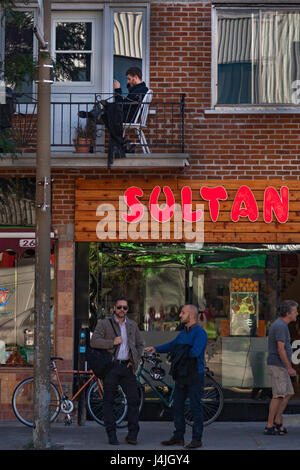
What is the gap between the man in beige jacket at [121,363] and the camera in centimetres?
1045

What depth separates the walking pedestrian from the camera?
36.9 ft

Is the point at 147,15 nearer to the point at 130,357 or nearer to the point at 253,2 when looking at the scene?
the point at 253,2

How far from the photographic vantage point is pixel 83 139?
12.6 metres

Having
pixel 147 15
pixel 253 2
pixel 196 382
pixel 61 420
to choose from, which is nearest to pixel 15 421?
pixel 61 420

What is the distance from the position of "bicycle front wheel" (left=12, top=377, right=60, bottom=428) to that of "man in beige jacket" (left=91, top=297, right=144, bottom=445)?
1799 mm

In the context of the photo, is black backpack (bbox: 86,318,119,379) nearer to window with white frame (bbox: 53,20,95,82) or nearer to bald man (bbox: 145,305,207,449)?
bald man (bbox: 145,305,207,449)

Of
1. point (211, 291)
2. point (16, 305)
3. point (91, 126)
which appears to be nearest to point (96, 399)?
point (16, 305)

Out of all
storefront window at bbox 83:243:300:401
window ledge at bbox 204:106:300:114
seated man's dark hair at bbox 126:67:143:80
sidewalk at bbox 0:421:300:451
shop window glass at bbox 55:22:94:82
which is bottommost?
sidewalk at bbox 0:421:300:451

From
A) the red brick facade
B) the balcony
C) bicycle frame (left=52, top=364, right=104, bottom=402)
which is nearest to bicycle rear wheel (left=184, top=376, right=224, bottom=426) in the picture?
bicycle frame (left=52, top=364, right=104, bottom=402)

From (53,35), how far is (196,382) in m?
6.25

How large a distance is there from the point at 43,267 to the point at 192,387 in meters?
2.36

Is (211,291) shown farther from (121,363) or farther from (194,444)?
(194,444)

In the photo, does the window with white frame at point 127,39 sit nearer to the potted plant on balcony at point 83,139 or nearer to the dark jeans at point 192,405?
the potted plant on balcony at point 83,139

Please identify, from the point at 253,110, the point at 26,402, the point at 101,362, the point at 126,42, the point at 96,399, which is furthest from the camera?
the point at 126,42
